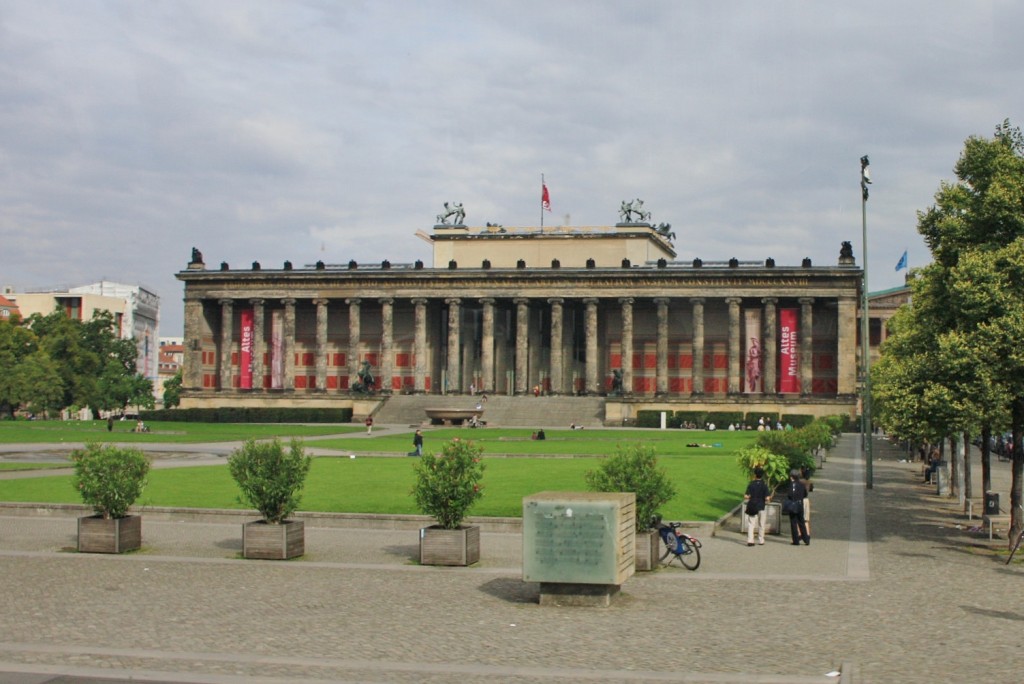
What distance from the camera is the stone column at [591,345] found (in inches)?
4294

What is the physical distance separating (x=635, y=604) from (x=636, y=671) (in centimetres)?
484

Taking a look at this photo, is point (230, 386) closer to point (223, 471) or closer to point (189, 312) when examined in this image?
point (189, 312)

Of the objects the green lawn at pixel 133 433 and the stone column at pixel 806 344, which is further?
the stone column at pixel 806 344

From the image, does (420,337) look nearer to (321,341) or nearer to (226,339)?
(321,341)

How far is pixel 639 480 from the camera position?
22.5m

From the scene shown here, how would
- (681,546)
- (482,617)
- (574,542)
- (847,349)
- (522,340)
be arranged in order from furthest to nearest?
(522,340) → (847,349) → (681,546) → (574,542) → (482,617)

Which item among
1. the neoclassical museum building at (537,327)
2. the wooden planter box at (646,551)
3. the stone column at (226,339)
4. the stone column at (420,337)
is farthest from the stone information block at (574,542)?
the stone column at (226,339)

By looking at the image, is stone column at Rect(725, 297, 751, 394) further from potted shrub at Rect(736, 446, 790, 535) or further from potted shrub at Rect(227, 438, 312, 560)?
potted shrub at Rect(227, 438, 312, 560)

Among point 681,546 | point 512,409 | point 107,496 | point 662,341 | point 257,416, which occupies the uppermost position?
point 662,341

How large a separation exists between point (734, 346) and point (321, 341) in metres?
43.2

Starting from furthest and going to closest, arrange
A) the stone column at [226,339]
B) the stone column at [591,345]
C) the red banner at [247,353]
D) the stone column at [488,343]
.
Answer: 1. the stone column at [226,339]
2. the red banner at [247,353]
3. the stone column at [488,343]
4. the stone column at [591,345]

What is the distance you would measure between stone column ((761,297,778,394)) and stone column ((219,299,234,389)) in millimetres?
56176

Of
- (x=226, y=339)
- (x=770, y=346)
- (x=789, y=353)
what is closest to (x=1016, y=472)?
(x=789, y=353)

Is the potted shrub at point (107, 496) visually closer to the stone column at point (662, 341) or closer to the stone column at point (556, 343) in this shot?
the stone column at point (556, 343)
